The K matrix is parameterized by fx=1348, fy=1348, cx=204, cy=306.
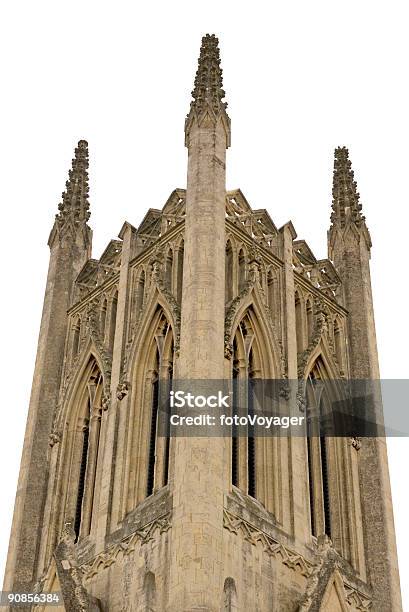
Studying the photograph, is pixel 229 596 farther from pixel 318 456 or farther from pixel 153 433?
pixel 318 456

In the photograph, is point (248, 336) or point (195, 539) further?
point (248, 336)

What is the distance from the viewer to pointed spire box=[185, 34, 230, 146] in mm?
31750

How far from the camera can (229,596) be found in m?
24.1

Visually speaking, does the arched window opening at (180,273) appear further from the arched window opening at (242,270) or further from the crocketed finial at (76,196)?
the crocketed finial at (76,196)

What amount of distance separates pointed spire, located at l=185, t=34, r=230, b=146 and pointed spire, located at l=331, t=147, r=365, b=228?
551 centimetres

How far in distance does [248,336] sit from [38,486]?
19.4 ft

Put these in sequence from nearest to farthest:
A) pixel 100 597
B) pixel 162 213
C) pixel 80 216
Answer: pixel 100 597, pixel 162 213, pixel 80 216

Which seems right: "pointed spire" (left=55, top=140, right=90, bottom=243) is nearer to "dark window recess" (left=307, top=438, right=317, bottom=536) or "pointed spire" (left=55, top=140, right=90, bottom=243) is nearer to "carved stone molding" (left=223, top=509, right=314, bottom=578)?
"dark window recess" (left=307, top=438, right=317, bottom=536)

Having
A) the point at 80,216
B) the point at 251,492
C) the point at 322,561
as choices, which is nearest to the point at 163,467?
the point at 251,492

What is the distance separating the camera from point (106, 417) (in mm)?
29953

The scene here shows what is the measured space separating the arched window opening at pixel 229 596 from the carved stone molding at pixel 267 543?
1.34 m

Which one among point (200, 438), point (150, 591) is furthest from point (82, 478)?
point (150, 591)

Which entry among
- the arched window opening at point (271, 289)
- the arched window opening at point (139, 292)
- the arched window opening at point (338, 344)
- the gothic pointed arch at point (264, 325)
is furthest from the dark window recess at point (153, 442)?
the arched window opening at point (338, 344)

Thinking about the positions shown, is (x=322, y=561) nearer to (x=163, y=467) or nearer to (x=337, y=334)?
(x=163, y=467)
